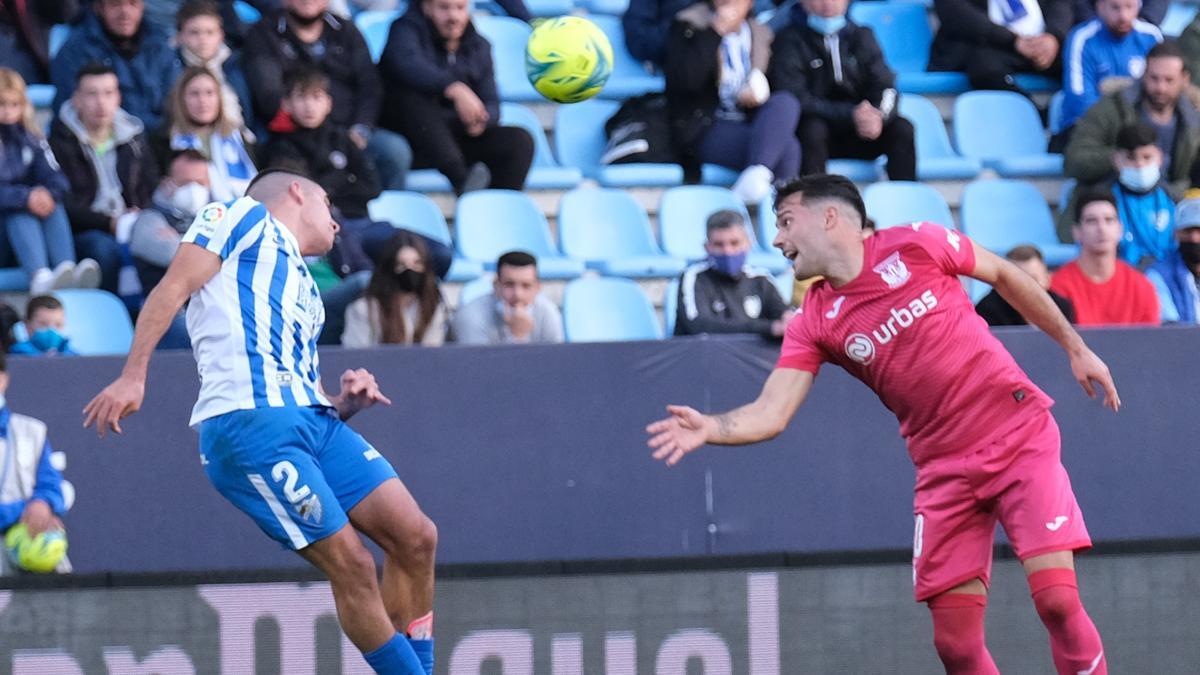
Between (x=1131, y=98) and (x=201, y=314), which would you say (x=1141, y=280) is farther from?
(x=201, y=314)

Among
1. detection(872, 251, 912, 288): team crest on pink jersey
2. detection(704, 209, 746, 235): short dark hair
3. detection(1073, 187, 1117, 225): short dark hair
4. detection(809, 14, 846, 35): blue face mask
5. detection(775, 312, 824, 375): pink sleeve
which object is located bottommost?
detection(775, 312, 824, 375): pink sleeve

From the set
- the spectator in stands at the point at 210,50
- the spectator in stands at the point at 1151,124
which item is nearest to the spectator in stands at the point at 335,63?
the spectator in stands at the point at 210,50

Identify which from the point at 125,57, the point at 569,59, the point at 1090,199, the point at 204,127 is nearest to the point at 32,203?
the point at 204,127

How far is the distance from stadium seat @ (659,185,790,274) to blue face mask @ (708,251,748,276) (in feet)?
4.14

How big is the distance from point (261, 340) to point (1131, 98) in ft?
20.6

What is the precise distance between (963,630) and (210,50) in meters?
5.48

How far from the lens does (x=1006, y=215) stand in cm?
1066

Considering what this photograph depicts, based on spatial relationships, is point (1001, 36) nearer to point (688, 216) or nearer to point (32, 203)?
point (688, 216)

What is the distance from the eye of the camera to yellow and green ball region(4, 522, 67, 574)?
24.4 feet

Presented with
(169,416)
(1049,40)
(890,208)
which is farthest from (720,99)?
(169,416)

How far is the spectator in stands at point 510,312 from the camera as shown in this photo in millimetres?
8547

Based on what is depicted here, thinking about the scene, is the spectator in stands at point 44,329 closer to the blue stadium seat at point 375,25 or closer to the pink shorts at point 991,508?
the blue stadium seat at point 375,25

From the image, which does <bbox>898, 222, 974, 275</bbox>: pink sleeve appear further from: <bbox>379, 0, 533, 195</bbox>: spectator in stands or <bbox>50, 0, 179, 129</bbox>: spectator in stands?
<bbox>50, 0, 179, 129</bbox>: spectator in stands

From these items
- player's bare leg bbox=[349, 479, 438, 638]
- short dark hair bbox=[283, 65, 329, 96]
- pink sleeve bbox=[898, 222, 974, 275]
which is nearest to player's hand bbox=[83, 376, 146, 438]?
player's bare leg bbox=[349, 479, 438, 638]
